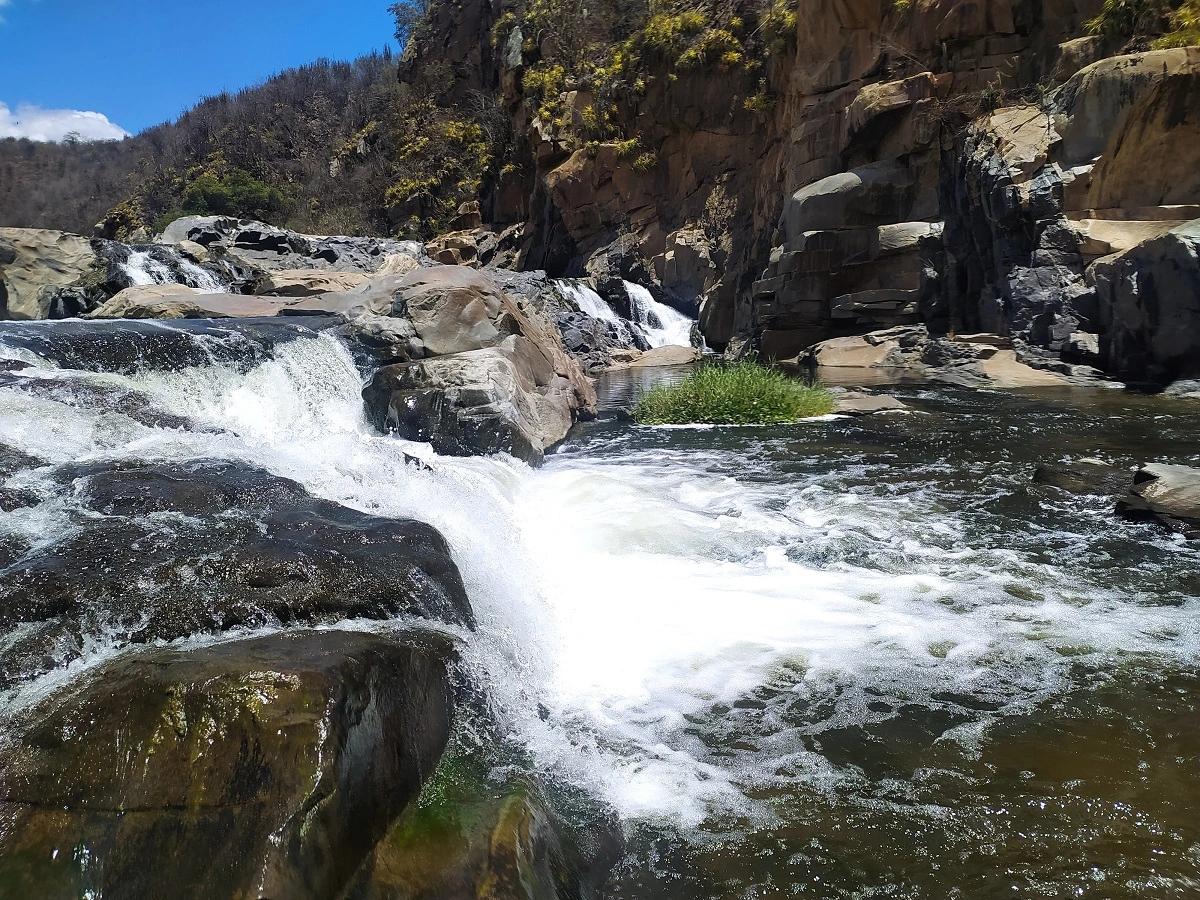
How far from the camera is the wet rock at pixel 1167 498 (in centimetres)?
556

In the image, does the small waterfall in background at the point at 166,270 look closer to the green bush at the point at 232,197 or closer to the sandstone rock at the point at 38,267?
the sandstone rock at the point at 38,267

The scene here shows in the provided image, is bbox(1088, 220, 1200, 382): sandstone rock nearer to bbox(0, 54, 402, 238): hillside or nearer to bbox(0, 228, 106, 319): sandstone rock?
bbox(0, 228, 106, 319): sandstone rock

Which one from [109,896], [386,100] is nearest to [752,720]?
[109,896]

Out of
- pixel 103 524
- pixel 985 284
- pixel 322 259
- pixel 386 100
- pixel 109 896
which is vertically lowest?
pixel 109 896

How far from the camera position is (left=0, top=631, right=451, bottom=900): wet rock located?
1.86m

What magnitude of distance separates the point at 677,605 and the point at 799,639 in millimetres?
785

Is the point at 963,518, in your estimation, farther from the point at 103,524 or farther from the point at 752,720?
A: the point at 103,524

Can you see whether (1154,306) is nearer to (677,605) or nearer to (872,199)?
→ (872,199)

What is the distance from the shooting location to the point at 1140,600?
4.48 meters

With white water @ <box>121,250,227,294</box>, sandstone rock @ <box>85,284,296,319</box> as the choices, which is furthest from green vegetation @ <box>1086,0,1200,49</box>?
white water @ <box>121,250,227,294</box>

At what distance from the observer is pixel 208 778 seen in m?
Answer: 2.04

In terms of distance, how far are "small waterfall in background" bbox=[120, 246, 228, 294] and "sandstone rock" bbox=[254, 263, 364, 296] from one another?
3.94 ft

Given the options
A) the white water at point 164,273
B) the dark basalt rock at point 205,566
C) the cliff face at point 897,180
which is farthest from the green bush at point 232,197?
the dark basalt rock at point 205,566

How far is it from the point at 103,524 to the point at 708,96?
24.1 metres
